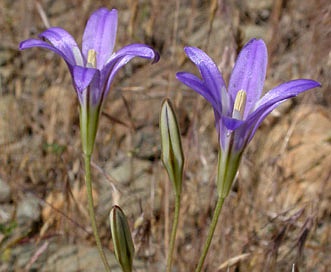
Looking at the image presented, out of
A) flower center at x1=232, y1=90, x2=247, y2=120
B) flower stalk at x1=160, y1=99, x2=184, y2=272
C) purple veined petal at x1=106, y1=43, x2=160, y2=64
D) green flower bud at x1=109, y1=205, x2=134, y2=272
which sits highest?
purple veined petal at x1=106, y1=43, x2=160, y2=64

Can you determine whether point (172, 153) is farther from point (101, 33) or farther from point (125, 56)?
point (101, 33)

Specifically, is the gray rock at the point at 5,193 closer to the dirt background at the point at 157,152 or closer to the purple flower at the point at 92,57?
the dirt background at the point at 157,152

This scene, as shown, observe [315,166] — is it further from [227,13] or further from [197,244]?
[227,13]

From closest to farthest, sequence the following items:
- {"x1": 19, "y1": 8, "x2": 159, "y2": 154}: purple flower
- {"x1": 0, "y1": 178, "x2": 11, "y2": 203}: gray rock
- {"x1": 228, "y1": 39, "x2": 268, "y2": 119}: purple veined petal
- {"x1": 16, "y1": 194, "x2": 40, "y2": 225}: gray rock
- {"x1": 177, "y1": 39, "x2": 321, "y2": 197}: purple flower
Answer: {"x1": 177, "y1": 39, "x2": 321, "y2": 197}: purple flower < {"x1": 19, "y1": 8, "x2": 159, "y2": 154}: purple flower < {"x1": 228, "y1": 39, "x2": 268, "y2": 119}: purple veined petal < {"x1": 16, "y1": 194, "x2": 40, "y2": 225}: gray rock < {"x1": 0, "y1": 178, "x2": 11, "y2": 203}: gray rock

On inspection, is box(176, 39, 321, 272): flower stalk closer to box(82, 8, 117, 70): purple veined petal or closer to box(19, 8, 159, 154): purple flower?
box(19, 8, 159, 154): purple flower

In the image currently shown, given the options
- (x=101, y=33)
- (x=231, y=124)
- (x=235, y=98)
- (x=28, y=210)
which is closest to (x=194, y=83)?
(x=231, y=124)

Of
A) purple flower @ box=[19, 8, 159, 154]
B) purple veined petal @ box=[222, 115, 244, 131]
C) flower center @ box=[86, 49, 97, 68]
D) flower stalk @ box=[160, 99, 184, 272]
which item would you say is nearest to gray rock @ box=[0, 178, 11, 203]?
purple flower @ box=[19, 8, 159, 154]

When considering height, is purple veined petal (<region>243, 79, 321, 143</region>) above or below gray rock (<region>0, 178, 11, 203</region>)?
above

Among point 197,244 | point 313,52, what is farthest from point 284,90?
point 313,52
